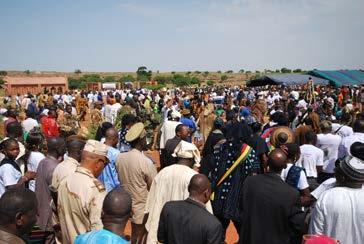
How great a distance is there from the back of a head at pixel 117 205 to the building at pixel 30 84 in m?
34.7

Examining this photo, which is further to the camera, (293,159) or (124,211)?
(293,159)

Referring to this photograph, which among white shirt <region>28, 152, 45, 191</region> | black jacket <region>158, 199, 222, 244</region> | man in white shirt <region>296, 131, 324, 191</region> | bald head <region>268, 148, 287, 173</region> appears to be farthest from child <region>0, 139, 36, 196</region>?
man in white shirt <region>296, 131, 324, 191</region>

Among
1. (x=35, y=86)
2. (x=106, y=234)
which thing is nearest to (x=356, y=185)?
(x=106, y=234)

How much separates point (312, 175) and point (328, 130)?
1622 mm

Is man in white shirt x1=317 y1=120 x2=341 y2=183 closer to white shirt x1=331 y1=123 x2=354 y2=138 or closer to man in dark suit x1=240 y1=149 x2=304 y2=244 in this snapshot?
white shirt x1=331 y1=123 x2=354 y2=138

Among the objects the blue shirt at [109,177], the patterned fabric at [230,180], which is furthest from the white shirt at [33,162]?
the patterned fabric at [230,180]

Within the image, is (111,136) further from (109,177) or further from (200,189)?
(200,189)

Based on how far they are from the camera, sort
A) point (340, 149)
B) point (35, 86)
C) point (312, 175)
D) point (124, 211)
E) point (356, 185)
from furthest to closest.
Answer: point (35, 86) < point (340, 149) < point (312, 175) < point (356, 185) < point (124, 211)

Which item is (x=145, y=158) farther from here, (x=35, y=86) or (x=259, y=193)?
(x=35, y=86)

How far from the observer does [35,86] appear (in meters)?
38.9

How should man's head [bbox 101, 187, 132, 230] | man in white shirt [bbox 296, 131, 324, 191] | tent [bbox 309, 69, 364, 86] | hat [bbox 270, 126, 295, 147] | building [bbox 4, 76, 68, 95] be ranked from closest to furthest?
man's head [bbox 101, 187, 132, 230], hat [bbox 270, 126, 295, 147], man in white shirt [bbox 296, 131, 324, 191], tent [bbox 309, 69, 364, 86], building [bbox 4, 76, 68, 95]

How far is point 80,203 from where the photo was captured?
3355 mm

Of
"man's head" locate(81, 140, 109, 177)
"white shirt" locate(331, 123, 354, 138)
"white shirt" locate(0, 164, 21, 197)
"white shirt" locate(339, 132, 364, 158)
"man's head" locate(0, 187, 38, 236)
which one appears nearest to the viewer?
"man's head" locate(0, 187, 38, 236)

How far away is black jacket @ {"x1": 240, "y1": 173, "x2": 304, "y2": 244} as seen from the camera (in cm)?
370
